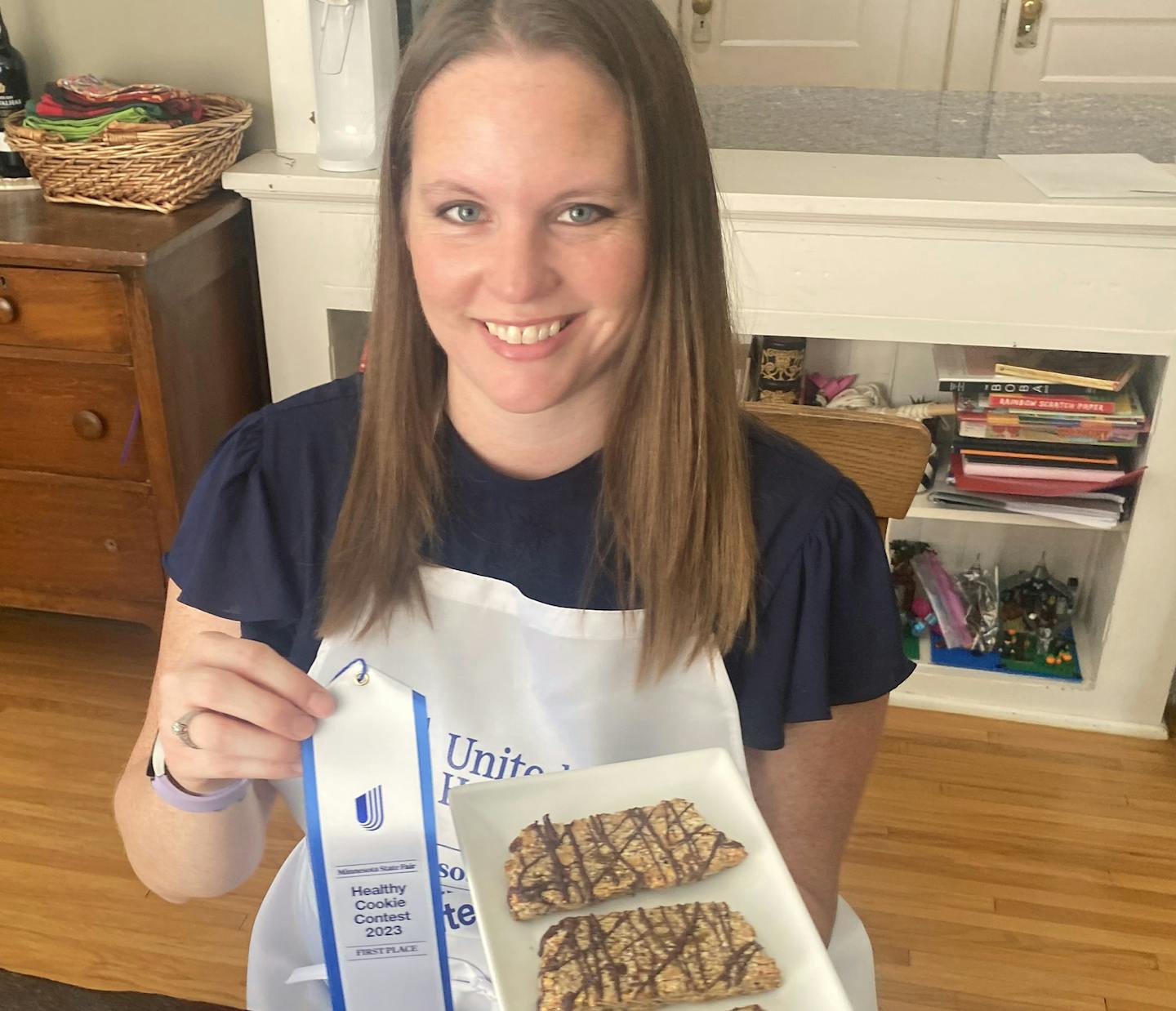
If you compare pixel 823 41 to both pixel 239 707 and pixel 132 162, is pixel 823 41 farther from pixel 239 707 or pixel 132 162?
pixel 239 707

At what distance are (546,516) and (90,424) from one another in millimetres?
1271

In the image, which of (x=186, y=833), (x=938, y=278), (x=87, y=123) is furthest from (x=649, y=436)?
(x=87, y=123)

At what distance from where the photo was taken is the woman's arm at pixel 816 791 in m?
0.93

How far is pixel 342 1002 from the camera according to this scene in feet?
2.20

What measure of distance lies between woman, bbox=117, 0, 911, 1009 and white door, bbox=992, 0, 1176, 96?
1.42 meters

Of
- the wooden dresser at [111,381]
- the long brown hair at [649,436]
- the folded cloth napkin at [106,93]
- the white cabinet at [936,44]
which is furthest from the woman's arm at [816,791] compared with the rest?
the folded cloth napkin at [106,93]

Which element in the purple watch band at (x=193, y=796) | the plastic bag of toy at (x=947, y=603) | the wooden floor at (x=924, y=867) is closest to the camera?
the purple watch band at (x=193, y=796)

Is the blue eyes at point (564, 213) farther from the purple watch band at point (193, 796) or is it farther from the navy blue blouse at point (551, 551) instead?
the purple watch band at point (193, 796)

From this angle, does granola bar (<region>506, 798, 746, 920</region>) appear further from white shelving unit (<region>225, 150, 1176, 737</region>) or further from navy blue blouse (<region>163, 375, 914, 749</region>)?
white shelving unit (<region>225, 150, 1176, 737</region>)

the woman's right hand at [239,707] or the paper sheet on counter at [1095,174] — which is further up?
the paper sheet on counter at [1095,174]

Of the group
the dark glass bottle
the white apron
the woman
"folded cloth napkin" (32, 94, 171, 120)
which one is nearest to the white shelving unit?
"folded cloth napkin" (32, 94, 171, 120)

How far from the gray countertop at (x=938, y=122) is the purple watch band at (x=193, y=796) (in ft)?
5.66

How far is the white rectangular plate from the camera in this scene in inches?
22.8

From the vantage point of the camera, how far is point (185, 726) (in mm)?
674
